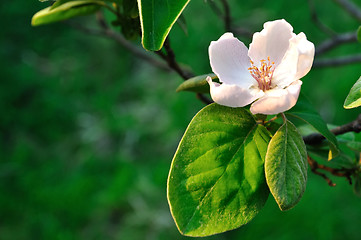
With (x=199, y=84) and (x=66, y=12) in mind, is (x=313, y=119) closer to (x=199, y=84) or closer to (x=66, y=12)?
(x=199, y=84)

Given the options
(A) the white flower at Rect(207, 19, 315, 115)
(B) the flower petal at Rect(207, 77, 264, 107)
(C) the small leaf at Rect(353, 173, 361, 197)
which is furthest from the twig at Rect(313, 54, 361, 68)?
(B) the flower petal at Rect(207, 77, 264, 107)

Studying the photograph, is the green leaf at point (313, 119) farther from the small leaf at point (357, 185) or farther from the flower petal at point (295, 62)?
the small leaf at point (357, 185)

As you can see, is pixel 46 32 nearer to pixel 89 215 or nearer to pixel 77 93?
pixel 77 93

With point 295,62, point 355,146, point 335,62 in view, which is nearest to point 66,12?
point 295,62

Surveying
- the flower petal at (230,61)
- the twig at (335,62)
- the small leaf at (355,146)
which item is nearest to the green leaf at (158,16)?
the flower petal at (230,61)

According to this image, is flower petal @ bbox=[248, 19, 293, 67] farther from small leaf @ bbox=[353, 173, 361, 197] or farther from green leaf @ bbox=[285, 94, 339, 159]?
small leaf @ bbox=[353, 173, 361, 197]
